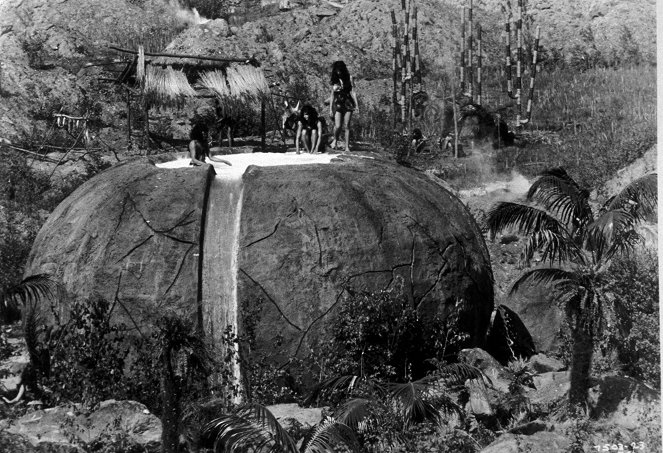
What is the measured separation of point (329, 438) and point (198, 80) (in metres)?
8.00

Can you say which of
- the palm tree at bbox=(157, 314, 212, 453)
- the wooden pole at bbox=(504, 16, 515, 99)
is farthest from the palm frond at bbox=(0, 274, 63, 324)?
the wooden pole at bbox=(504, 16, 515, 99)

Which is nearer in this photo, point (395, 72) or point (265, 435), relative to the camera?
point (265, 435)

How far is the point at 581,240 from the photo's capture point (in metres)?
11.9

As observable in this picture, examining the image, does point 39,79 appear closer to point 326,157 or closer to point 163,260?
point 326,157

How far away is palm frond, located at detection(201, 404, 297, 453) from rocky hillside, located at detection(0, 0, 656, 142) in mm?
11800

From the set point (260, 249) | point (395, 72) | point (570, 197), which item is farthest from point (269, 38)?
point (570, 197)

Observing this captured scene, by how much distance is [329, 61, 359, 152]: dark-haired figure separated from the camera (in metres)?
14.5

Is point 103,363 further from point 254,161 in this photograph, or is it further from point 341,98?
point 341,98

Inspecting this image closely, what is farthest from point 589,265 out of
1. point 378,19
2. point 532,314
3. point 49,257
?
point 378,19

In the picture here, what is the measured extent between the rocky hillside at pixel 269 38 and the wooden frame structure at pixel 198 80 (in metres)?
4.86

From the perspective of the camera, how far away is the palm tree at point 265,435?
9.70 m

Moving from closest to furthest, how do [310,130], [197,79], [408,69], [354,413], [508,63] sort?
[354,413], [310,130], [197,79], [408,69], [508,63]

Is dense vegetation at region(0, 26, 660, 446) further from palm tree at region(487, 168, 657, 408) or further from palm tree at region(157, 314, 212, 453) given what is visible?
palm tree at region(487, 168, 657, 408)

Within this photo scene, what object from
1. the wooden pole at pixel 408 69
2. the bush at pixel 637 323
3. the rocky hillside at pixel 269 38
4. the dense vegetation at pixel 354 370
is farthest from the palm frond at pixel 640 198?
the rocky hillside at pixel 269 38
